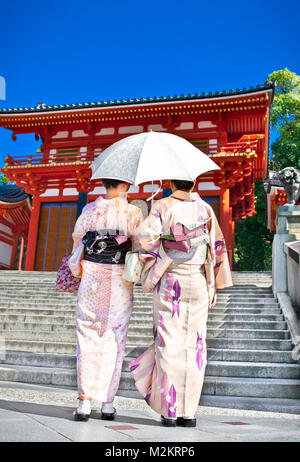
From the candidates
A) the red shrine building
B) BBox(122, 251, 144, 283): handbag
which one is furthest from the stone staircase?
the red shrine building

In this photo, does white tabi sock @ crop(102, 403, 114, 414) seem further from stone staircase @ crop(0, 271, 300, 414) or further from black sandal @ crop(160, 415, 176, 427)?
stone staircase @ crop(0, 271, 300, 414)

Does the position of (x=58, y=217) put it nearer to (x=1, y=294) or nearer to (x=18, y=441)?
(x=1, y=294)

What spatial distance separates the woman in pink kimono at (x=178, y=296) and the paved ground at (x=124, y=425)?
0.19m

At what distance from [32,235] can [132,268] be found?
13.1m

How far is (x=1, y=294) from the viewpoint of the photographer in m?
8.26

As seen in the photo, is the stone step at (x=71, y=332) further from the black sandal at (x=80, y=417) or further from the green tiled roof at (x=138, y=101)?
the green tiled roof at (x=138, y=101)

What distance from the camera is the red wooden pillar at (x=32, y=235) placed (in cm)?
1502

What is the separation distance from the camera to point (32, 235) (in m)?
15.3

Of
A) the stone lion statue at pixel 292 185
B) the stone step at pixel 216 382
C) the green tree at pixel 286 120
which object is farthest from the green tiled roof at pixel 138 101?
the stone step at pixel 216 382

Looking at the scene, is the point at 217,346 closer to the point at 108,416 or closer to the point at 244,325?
the point at 244,325

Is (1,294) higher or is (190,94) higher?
(190,94)

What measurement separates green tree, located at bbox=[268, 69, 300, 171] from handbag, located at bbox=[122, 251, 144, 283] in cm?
1913
